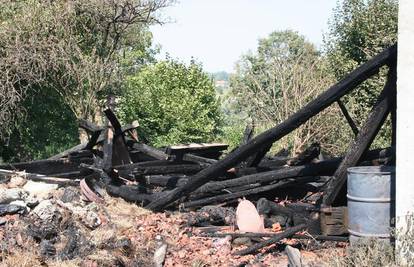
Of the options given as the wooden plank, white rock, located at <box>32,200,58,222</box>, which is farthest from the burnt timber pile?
white rock, located at <box>32,200,58,222</box>

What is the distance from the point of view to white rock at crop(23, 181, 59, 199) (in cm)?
955

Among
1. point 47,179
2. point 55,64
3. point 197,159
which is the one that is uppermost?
point 55,64

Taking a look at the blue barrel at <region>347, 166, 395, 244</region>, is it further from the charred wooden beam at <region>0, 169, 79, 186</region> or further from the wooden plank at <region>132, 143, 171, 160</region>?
the charred wooden beam at <region>0, 169, 79, 186</region>

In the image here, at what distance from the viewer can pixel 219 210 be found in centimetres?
820

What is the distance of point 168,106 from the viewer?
793 inches

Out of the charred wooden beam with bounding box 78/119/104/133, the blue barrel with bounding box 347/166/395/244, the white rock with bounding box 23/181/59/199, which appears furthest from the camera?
the charred wooden beam with bounding box 78/119/104/133

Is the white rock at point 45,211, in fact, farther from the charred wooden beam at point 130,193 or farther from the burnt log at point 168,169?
the burnt log at point 168,169

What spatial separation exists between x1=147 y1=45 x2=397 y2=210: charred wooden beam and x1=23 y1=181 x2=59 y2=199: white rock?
2793 millimetres

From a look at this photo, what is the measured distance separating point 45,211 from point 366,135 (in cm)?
443

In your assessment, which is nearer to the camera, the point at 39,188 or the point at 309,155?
the point at 309,155

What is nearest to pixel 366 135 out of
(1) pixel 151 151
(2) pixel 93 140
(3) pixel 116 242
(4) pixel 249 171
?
(4) pixel 249 171

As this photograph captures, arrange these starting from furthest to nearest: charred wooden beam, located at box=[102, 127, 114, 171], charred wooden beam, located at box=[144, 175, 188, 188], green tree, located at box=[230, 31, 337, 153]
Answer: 1. green tree, located at box=[230, 31, 337, 153]
2. charred wooden beam, located at box=[102, 127, 114, 171]
3. charred wooden beam, located at box=[144, 175, 188, 188]

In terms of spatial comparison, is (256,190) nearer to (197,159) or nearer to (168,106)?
(197,159)

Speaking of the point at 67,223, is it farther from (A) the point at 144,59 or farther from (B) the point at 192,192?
(A) the point at 144,59
